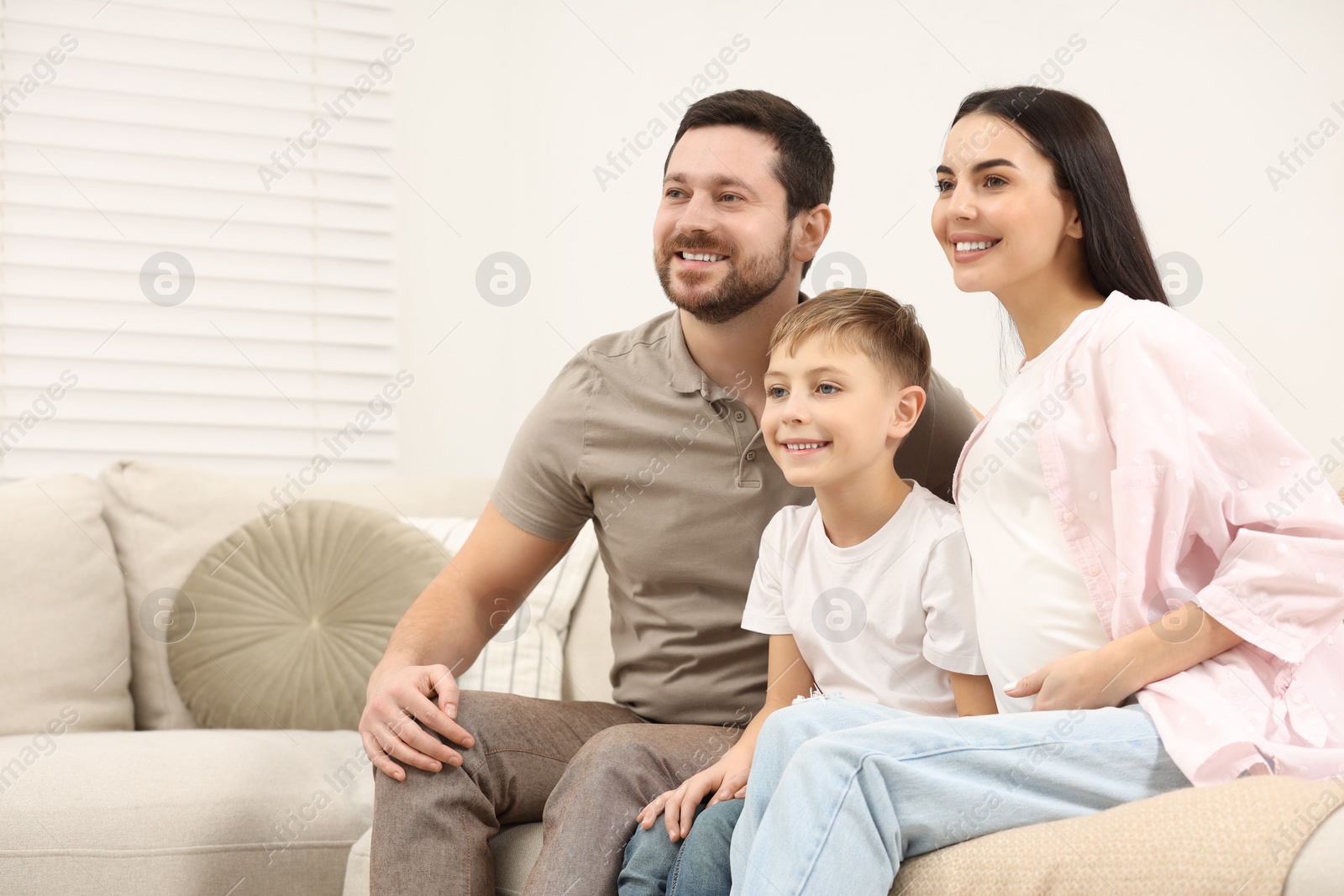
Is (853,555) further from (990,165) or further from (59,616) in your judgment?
(59,616)

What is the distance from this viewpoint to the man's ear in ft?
5.23

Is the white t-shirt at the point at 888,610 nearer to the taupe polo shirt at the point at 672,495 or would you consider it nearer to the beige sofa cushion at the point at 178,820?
the taupe polo shirt at the point at 672,495

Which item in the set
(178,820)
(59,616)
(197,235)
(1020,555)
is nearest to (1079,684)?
(1020,555)

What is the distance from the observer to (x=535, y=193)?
2.76m

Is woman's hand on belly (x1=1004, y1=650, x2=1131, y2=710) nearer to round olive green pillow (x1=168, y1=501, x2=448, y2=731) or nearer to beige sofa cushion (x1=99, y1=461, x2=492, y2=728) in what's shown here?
round olive green pillow (x1=168, y1=501, x2=448, y2=731)

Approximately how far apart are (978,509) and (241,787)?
41.8 inches

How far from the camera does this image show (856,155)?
200 cm

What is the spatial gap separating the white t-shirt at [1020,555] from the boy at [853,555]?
0.14 ft

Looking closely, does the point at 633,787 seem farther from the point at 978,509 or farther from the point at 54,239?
the point at 54,239

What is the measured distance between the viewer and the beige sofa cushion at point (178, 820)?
142 centimetres

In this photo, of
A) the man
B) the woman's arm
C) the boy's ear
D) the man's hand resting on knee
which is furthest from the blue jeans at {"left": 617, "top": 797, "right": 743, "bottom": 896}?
the boy's ear

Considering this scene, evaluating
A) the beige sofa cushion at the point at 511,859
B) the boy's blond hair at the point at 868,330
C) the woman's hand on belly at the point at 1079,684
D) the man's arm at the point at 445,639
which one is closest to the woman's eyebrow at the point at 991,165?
the boy's blond hair at the point at 868,330

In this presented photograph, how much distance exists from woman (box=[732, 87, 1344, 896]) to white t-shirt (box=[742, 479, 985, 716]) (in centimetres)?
4

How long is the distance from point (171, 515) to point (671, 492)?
1041 millimetres
